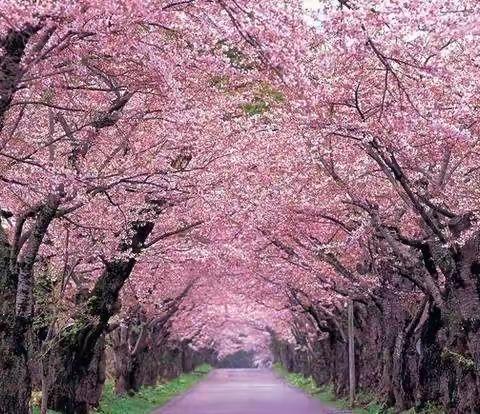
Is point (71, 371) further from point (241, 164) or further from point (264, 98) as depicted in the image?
point (264, 98)

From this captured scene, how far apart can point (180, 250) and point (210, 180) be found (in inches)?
258

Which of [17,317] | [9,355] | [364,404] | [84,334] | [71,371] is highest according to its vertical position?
[84,334]

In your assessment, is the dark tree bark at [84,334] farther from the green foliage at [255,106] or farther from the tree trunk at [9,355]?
the tree trunk at [9,355]

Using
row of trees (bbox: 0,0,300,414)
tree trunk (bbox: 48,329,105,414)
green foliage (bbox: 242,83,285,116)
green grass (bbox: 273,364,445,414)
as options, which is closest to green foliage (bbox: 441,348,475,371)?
green grass (bbox: 273,364,445,414)

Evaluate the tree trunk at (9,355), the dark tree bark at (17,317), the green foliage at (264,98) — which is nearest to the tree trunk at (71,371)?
the dark tree bark at (17,317)

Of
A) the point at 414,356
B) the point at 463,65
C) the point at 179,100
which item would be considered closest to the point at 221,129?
the point at 179,100

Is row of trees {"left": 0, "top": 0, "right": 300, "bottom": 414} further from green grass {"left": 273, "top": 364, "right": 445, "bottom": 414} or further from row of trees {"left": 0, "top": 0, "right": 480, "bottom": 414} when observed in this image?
green grass {"left": 273, "top": 364, "right": 445, "bottom": 414}

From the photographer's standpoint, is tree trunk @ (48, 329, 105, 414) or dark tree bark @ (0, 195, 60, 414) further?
tree trunk @ (48, 329, 105, 414)

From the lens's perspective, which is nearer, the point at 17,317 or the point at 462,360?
the point at 17,317

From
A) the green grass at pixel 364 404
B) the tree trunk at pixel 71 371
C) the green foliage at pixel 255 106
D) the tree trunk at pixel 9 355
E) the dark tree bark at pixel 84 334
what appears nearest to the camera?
the tree trunk at pixel 9 355

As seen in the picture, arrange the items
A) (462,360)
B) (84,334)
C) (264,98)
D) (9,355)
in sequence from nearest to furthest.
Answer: (9,355), (462,360), (264,98), (84,334)

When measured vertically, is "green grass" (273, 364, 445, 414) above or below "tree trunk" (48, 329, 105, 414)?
below

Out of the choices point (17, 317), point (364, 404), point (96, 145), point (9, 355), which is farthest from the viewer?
point (364, 404)

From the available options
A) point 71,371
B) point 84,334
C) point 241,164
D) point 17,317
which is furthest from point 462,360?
point 71,371
